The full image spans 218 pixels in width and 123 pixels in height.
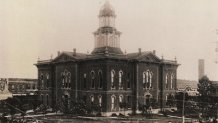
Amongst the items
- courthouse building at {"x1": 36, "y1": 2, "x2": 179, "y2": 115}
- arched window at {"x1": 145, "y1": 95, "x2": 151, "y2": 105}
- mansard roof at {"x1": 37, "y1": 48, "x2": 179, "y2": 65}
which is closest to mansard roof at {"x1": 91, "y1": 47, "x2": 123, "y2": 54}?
courthouse building at {"x1": 36, "y1": 2, "x2": 179, "y2": 115}

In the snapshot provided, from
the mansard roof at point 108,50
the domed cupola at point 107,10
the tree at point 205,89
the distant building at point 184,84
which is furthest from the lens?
the distant building at point 184,84

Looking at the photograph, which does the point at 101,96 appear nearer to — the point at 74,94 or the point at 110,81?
the point at 110,81

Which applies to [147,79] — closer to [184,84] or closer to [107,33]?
[107,33]

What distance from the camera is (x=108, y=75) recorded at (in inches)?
1697

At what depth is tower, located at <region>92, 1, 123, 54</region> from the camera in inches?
1869

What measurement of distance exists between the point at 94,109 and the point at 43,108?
6.34 meters

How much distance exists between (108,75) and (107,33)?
21.2 ft

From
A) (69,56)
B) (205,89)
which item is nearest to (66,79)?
(69,56)

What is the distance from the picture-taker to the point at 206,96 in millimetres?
44938

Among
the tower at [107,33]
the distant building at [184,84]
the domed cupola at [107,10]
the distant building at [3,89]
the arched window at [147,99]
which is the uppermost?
the domed cupola at [107,10]

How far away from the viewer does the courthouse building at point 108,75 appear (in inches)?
1718

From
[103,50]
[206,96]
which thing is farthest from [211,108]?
[103,50]

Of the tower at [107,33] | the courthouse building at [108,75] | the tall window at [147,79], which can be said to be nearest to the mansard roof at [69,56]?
the courthouse building at [108,75]

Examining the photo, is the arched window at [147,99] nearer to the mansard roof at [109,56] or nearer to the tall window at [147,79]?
the tall window at [147,79]
